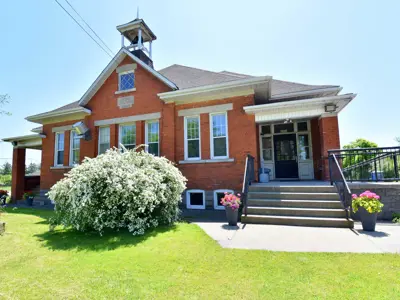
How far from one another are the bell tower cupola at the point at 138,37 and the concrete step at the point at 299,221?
10.6 m

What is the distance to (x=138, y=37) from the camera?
494 inches

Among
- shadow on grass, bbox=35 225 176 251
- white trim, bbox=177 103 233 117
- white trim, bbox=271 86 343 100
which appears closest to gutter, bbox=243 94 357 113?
white trim, bbox=177 103 233 117

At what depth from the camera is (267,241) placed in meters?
4.95

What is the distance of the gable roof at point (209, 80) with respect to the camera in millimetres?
10086

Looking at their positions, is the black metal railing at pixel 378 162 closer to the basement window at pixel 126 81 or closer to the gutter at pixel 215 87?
the gutter at pixel 215 87

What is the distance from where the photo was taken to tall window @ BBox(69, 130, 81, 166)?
515 inches

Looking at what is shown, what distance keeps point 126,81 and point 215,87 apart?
5296 mm

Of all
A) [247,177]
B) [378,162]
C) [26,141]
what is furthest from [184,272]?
[26,141]

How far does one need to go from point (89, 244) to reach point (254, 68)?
13518mm

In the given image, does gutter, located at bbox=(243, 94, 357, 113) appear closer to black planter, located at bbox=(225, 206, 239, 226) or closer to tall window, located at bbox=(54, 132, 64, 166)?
black planter, located at bbox=(225, 206, 239, 226)

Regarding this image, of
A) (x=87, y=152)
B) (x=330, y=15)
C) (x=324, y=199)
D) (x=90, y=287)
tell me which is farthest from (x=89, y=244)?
(x=330, y=15)

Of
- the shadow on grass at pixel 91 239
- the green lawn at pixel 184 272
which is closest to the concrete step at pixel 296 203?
the green lawn at pixel 184 272

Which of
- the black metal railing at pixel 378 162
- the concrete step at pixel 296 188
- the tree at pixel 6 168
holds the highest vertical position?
the tree at pixel 6 168

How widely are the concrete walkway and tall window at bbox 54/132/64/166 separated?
37.6 ft
